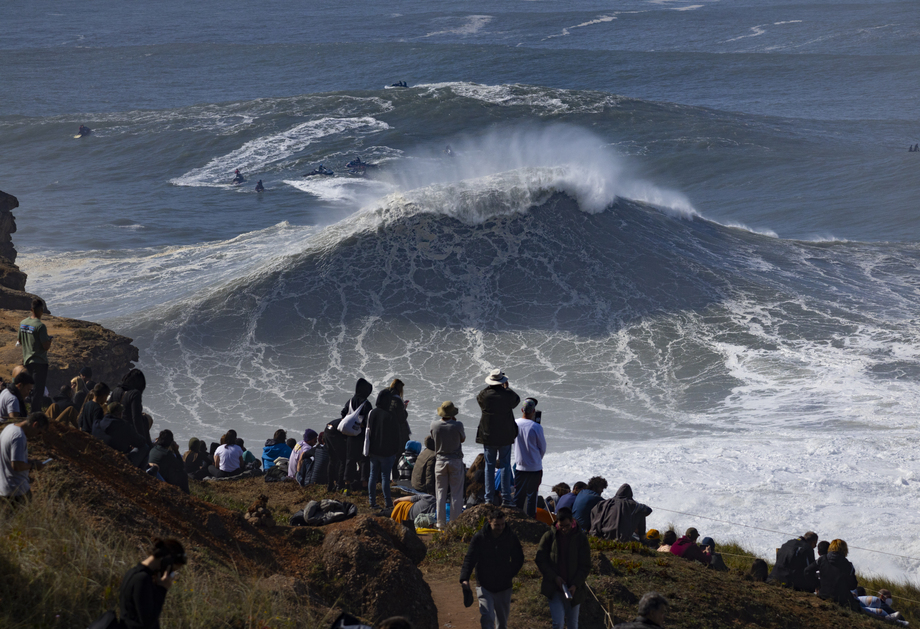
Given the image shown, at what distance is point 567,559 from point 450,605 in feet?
4.55

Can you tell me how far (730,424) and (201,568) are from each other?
11932 millimetres

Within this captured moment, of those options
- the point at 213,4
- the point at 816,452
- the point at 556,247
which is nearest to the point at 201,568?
the point at 816,452

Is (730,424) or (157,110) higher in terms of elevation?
(157,110)

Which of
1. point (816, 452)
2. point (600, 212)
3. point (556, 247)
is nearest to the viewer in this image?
point (816, 452)

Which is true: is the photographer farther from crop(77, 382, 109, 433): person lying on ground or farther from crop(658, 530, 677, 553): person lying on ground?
crop(658, 530, 677, 553): person lying on ground

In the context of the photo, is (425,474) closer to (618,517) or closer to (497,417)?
(497,417)

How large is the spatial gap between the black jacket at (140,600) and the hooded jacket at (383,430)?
15.5ft

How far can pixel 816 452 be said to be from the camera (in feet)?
45.2

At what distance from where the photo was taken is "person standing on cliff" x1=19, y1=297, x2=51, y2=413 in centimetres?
906

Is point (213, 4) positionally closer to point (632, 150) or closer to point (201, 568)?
point (632, 150)

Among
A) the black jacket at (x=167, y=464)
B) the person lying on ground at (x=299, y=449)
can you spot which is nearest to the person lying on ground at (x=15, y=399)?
the black jacket at (x=167, y=464)

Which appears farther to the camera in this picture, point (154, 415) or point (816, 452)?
point (154, 415)

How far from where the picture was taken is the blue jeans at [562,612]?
6.19 m

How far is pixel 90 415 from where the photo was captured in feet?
26.8
